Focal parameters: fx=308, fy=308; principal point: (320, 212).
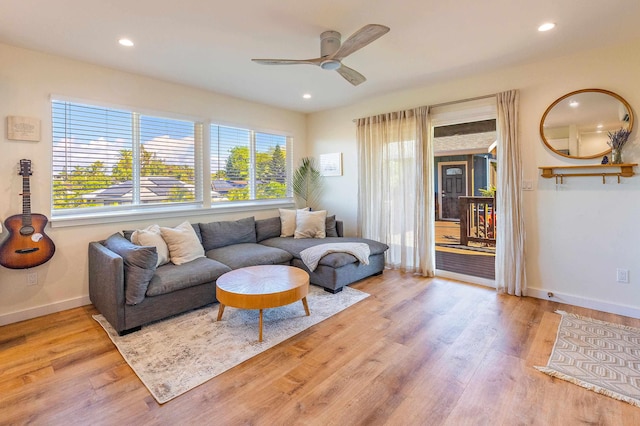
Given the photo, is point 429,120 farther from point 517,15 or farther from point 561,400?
point 561,400

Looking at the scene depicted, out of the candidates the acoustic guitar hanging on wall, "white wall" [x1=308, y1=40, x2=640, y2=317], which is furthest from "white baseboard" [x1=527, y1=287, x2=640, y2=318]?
the acoustic guitar hanging on wall

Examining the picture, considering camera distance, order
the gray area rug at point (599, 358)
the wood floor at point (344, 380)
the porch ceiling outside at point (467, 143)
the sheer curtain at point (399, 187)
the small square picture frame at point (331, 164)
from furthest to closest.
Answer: the porch ceiling outside at point (467, 143), the small square picture frame at point (331, 164), the sheer curtain at point (399, 187), the gray area rug at point (599, 358), the wood floor at point (344, 380)

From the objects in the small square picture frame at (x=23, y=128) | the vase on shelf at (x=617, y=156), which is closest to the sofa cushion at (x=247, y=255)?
the small square picture frame at (x=23, y=128)

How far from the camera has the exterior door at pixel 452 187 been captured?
8172 mm

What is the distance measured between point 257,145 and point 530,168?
12.3 feet

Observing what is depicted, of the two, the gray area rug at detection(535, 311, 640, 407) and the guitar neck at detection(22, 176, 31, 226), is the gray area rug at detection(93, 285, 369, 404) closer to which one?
the guitar neck at detection(22, 176, 31, 226)

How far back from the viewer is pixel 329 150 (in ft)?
17.5

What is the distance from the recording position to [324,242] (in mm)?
4242

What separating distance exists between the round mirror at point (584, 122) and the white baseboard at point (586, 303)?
1.46 m

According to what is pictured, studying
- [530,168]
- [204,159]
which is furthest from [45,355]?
[530,168]

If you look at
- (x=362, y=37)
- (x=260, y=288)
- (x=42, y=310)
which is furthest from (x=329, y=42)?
(x=42, y=310)

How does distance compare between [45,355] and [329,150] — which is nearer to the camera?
[45,355]

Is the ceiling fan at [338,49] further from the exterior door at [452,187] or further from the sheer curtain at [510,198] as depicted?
the exterior door at [452,187]

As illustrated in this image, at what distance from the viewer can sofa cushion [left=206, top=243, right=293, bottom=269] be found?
139 inches
